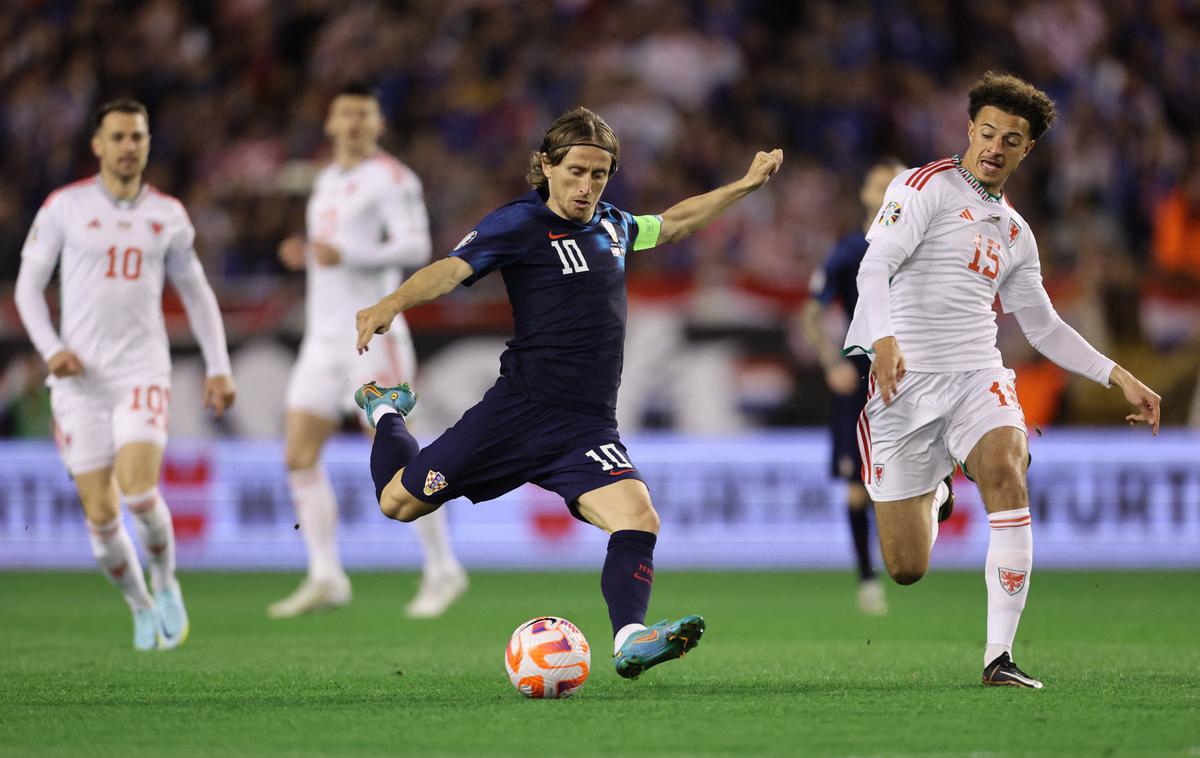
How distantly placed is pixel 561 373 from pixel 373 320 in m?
0.91

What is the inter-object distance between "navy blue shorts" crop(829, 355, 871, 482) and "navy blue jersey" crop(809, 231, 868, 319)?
38cm

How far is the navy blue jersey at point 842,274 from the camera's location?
1041 cm

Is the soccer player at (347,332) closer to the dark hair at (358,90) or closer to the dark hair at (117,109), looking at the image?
the dark hair at (358,90)

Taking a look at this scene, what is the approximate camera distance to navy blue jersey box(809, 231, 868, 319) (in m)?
10.4

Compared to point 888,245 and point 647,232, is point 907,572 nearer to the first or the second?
point 888,245

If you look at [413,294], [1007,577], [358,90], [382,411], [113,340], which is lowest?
[1007,577]

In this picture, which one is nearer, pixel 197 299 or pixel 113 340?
pixel 113 340

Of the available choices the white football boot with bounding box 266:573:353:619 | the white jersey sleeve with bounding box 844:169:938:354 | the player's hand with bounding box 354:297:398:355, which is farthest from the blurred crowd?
the player's hand with bounding box 354:297:398:355

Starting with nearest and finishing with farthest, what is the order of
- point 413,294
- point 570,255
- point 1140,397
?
point 413,294 < point 570,255 < point 1140,397

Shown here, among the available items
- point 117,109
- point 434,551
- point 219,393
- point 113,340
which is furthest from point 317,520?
point 117,109

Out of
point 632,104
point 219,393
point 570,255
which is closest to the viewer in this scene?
point 570,255

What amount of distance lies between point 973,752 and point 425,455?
2656mm

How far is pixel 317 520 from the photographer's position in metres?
10.6

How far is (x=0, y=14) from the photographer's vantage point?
1886 centimetres
